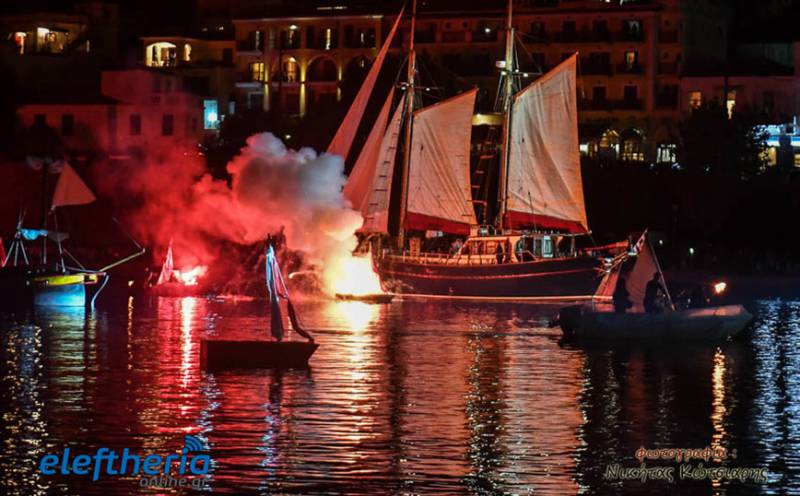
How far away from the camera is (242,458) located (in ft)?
135

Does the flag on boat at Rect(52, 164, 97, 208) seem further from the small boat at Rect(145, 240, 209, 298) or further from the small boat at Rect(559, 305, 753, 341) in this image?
the small boat at Rect(559, 305, 753, 341)

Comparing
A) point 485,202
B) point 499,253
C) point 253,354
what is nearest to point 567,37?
point 485,202

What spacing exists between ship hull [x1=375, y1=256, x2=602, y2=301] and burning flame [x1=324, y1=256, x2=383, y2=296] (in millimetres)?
3564

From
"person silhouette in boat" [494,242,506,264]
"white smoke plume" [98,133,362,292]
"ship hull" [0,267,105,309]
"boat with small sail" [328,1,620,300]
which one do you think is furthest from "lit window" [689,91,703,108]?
"ship hull" [0,267,105,309]

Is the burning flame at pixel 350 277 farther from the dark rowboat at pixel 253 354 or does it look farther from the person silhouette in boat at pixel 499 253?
the dark rowboat at pixel 253 354

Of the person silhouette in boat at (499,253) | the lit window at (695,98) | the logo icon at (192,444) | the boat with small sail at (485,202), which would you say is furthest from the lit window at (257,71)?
the logo icon at (192,444)

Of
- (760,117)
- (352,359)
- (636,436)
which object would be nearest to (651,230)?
(760,117)

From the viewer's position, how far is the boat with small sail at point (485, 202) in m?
93.9

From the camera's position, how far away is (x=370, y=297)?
91750 millimetres

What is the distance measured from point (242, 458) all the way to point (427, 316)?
141 ft

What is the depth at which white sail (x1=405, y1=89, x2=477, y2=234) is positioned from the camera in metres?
96.2

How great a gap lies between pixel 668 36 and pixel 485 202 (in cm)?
4963

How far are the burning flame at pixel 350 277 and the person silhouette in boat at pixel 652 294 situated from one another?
2808cm

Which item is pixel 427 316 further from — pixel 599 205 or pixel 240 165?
pixel 599 205
